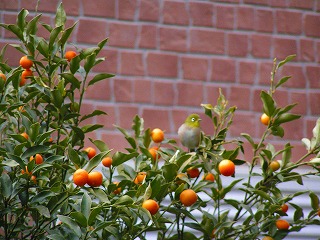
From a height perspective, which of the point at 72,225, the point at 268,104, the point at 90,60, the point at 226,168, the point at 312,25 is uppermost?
the point at 312,25

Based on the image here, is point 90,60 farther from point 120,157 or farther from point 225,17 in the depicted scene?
point 225,17

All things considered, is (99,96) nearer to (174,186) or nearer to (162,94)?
(162,94)

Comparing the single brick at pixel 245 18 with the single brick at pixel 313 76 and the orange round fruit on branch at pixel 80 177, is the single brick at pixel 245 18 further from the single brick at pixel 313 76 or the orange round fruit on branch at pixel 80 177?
the orange round fruit on branch at pixel 80 177

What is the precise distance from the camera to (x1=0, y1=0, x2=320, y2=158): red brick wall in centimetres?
264

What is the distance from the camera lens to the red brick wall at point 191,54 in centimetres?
264

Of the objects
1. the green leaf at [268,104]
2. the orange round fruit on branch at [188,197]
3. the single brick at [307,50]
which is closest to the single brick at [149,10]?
the single brick at [307,50]

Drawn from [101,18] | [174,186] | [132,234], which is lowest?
[132,234]

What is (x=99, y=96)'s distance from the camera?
2.62 meters

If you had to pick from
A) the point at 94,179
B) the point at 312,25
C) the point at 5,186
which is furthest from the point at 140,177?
the point at 312,25

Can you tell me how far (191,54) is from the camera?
2.77m

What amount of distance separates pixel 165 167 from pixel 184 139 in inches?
10.0

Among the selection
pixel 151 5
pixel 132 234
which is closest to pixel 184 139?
pixel 132 234

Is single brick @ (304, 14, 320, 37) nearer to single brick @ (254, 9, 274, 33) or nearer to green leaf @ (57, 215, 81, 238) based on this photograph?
single brick @ (254, 9, 274, 33)

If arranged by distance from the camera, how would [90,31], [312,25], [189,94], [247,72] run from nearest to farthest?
[90,31], [189,94], [247,72], [312,25]
